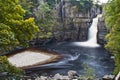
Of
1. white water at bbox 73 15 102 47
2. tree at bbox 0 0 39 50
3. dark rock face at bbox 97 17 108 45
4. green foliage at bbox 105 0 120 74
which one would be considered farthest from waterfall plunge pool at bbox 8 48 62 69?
dark rock face at bbox 97 17 108 45

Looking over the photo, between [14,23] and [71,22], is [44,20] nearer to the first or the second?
[71,22]

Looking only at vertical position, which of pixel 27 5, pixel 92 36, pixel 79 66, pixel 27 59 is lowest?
pixel 92 36

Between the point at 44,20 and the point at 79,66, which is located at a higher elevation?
the point at 44,20

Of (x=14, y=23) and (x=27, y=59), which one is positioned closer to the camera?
(x=14, y=23)

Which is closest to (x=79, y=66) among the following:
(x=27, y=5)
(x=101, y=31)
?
(x=27, y=5)

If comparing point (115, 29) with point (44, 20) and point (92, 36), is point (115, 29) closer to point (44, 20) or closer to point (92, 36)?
point (44, 20)

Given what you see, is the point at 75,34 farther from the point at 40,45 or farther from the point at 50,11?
the point at 40,45

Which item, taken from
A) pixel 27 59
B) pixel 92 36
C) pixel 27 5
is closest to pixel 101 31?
pixel 92 36

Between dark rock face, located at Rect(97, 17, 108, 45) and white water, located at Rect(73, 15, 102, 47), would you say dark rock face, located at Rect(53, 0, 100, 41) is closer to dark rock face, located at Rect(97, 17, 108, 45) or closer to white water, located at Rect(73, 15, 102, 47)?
white water, located at Rect(73, 15, 102, 47)

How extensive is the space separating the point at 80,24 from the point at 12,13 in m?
63.8

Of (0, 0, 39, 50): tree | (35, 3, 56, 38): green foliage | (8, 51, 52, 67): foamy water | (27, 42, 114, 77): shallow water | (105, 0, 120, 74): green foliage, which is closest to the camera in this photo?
(0, 0, 39, 50): tree

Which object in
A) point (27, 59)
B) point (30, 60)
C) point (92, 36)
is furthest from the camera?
point (92, 36)

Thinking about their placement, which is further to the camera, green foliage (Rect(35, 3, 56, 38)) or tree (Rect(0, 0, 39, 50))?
green foliage (Rect(35, 3, 56, 38))

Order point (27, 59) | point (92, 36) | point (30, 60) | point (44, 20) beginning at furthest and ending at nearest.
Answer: point (92, 36)
point (44, 20)
point (27, 59)
point (30, 60)
